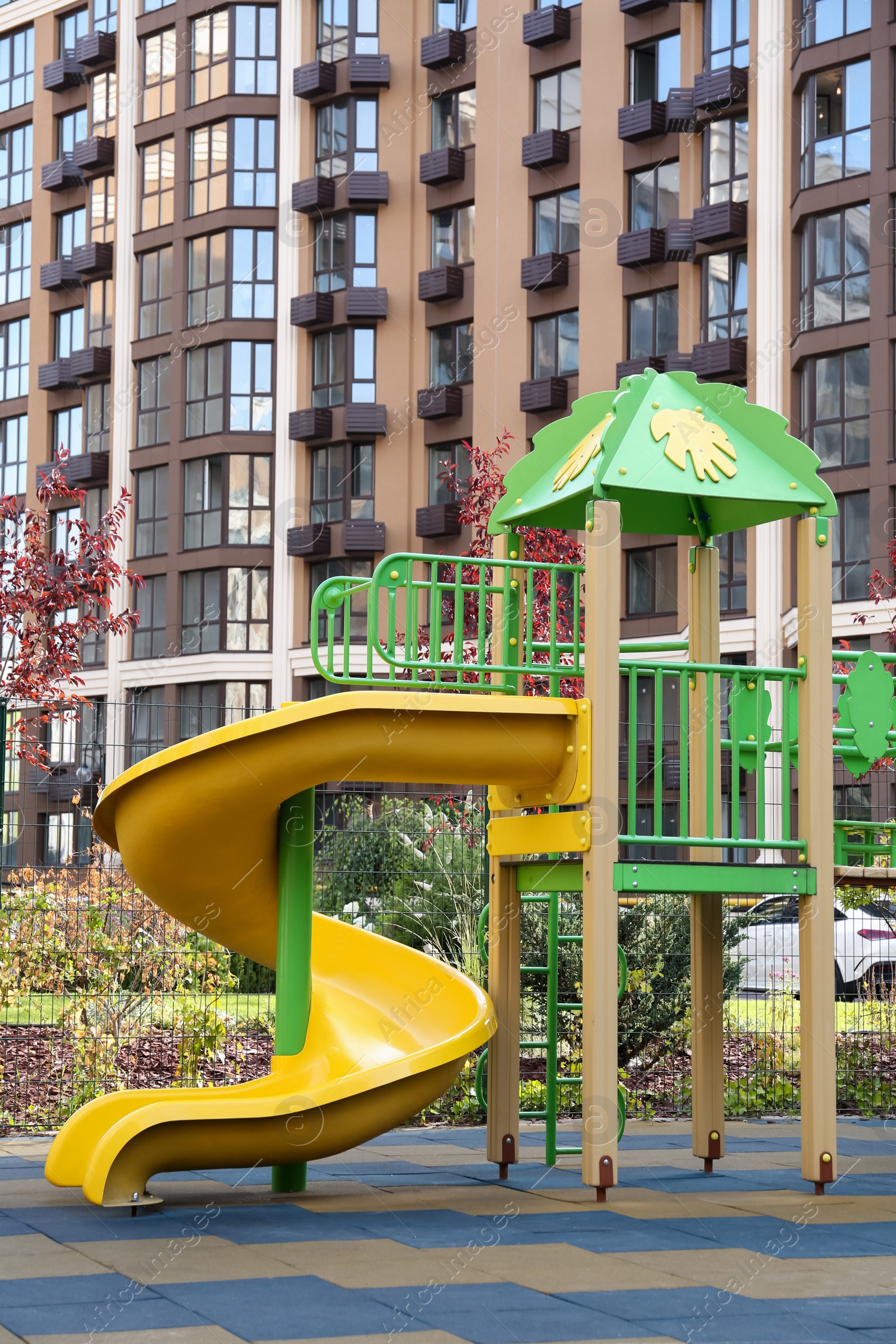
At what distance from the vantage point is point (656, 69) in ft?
121

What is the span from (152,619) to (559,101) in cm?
1710

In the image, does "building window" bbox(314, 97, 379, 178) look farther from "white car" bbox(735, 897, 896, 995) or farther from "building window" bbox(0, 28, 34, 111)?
"white car" bbox(735, 897, 896, 995)

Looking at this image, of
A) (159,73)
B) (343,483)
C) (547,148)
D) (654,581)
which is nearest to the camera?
(654,581)

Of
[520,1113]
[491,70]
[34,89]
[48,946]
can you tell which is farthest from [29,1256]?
[34,89]

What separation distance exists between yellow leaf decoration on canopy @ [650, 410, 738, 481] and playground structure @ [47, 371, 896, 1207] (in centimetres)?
1

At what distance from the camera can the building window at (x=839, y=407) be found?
31.5m

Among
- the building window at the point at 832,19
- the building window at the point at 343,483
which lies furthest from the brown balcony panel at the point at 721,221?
the building window at the point at 343,483

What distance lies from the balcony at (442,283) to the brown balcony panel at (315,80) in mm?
6036

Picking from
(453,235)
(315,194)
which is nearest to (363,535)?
(453,235)

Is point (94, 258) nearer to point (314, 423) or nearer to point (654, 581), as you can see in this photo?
point (314, 423)

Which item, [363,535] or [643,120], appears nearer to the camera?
[643,120]

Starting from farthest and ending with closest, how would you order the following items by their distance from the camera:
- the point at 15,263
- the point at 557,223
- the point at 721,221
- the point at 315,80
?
the point at 15,263
the point at 315,80
the point at 557,223
the point at 721,221

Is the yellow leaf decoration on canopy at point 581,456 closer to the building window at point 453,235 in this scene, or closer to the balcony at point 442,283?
the balcony at point 442,283

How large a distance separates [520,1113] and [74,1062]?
9.96 feet
